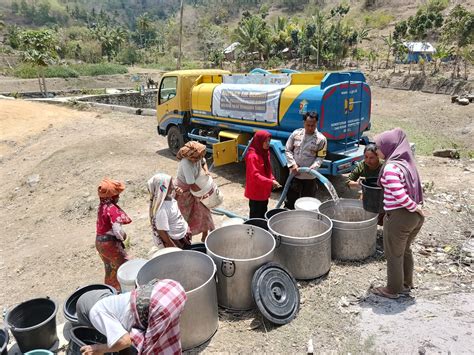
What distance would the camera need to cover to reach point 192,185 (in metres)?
4.68

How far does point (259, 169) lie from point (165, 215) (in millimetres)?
1386

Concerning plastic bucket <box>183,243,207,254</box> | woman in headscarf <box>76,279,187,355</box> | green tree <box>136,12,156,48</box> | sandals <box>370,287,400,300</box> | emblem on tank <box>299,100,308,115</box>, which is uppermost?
green tree <box>136,12,156,48</box>

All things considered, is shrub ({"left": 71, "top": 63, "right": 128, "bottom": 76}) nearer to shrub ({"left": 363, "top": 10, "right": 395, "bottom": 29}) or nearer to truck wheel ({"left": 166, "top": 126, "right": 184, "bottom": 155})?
truck wheel ({"left": 166, "top": 126, "right": 184, "bottom": 155})

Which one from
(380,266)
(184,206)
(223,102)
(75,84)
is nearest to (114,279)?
(184,206)

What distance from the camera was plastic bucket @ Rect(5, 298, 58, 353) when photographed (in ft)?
10.8

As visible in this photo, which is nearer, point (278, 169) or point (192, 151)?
point (192, 151)

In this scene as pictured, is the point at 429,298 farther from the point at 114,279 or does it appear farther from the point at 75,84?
the point at 75,84

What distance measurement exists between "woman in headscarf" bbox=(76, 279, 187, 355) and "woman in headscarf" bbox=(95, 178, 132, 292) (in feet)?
5.25

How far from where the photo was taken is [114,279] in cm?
430

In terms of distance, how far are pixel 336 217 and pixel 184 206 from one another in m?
2.03

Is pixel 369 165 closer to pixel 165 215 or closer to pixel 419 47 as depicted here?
pixel 165 215

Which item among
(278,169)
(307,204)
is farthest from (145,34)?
(307,204)

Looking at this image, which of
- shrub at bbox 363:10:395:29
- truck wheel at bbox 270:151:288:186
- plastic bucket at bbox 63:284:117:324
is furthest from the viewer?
shrub at bbox 363:10:395:29

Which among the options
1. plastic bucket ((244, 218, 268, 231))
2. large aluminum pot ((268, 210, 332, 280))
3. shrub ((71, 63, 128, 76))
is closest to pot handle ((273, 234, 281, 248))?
large aluminum pot ((268, 210, 332, 280))
